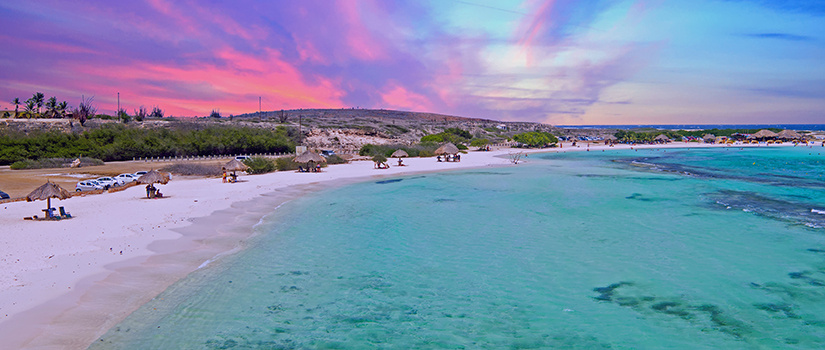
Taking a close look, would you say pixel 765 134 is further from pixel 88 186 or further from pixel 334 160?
pixel 88 186

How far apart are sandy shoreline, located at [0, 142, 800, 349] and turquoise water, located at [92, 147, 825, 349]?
25.7 inches

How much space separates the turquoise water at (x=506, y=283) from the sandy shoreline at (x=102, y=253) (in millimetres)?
652

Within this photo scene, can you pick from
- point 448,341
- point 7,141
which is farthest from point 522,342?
point 7,141

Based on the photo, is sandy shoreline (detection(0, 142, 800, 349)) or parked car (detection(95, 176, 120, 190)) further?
parked car (detection(95, 176, 120, 190))

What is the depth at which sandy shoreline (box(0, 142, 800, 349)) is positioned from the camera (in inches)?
299

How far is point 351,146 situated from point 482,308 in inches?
2175

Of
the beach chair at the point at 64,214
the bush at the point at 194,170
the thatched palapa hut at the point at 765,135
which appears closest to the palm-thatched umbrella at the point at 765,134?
the thatched palapa hut at the point at 765,135

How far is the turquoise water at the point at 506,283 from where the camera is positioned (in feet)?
25.5

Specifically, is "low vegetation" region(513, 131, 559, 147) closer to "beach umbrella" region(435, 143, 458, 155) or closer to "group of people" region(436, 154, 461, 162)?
"group of people" region(436, 154, 461, 162)

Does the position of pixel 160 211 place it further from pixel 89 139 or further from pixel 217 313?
pixel 89 139

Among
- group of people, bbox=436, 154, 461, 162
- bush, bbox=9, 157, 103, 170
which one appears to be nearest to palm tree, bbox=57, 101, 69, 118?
bush, bbox=9, 157, 103, 170

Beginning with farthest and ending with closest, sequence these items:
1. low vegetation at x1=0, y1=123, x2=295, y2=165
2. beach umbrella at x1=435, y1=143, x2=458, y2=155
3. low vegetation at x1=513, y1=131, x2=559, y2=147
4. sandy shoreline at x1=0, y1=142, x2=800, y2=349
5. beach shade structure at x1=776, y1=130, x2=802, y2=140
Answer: beach shade structure at x1=776, y1=130, x2=802, y2=140
low vegetation at x1=513, y1=131, x2=559, y2=147
beach umbrella at x1=435, y1=143, x2=458, y2=155
low vegetation at x1=0, y1=123, x2=295, y2=165
sandy shoreline at x1=0, y1=142, x2=800, y2=349

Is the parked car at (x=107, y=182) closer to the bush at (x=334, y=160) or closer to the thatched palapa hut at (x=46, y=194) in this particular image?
the thatched palapa hut at (x=46, y=194)

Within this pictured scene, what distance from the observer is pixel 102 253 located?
11.2 m
